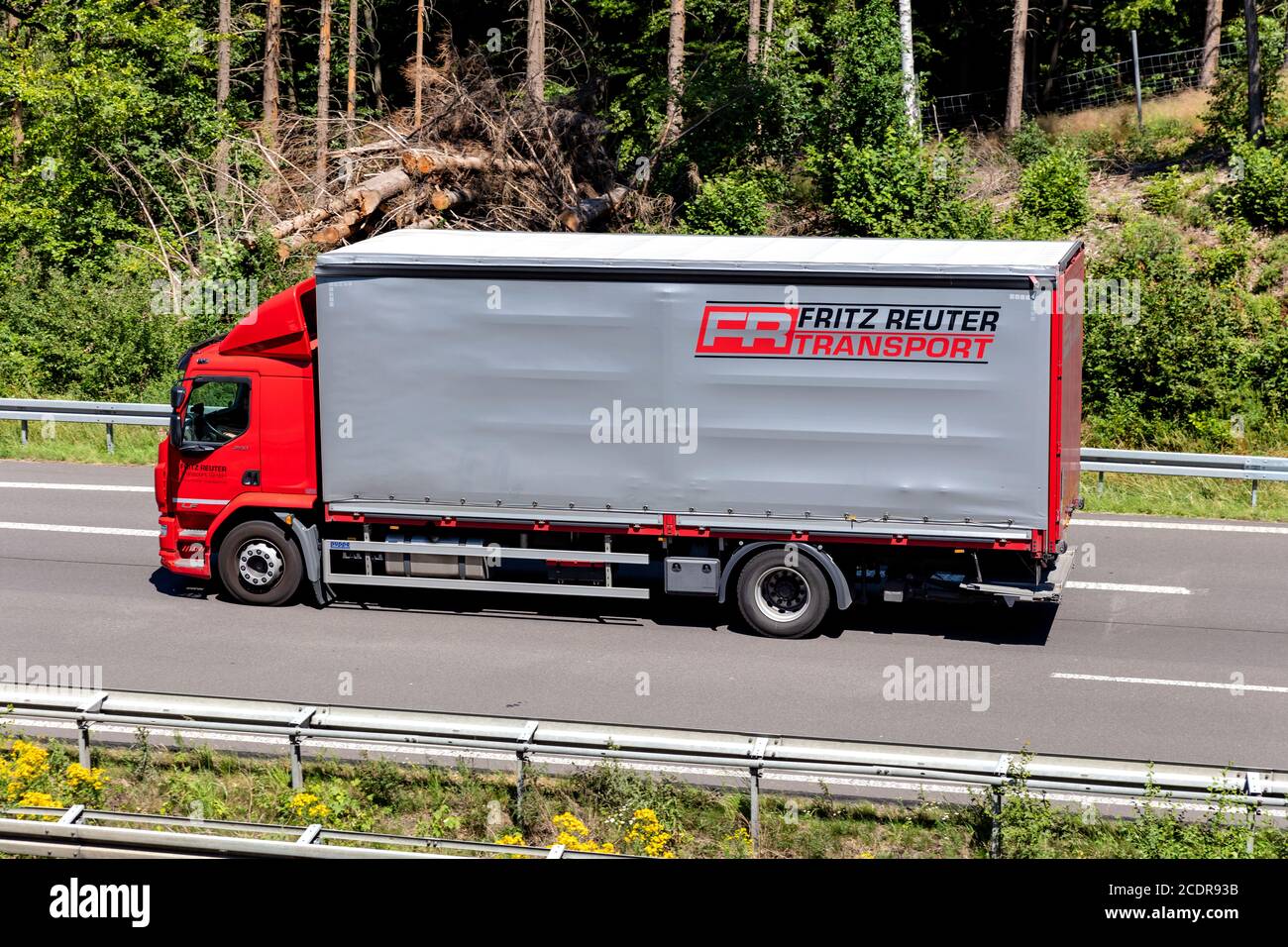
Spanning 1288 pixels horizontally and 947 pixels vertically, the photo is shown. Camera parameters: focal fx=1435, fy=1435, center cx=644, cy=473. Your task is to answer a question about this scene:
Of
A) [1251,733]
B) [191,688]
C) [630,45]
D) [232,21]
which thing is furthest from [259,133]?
[1251,733]

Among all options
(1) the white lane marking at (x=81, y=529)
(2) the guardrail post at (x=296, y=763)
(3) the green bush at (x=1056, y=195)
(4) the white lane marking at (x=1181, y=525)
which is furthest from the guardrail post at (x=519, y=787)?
(3) the green bush at (x=1056, y=195)

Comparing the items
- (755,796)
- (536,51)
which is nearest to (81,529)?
(755,796)

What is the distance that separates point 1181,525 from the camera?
57.5ft

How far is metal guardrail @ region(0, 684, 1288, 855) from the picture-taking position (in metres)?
8.62

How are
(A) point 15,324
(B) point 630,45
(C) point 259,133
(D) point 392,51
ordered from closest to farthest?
(A) point 15,324 < (C) point 259,133 < (B) point 630,45 < (D) point 392,51

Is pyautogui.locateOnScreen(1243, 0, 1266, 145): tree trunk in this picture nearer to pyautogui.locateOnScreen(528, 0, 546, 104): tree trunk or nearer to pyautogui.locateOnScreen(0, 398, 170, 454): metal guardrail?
pyautogui.locateOnScreen(528, 0, 546, 104): tree trunk

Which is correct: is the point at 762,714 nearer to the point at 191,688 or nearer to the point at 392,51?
the point at 191,688

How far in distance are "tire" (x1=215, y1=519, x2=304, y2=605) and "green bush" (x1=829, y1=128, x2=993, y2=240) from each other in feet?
49.2

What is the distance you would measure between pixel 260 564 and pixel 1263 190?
64.2 ft

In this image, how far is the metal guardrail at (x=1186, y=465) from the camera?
701 inches

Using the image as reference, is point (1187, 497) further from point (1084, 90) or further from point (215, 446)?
point (1084, 90)

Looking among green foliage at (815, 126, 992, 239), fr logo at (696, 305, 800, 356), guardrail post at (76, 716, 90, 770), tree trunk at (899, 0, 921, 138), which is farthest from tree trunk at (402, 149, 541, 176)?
guardrail post at (76, 716, 90, 770)
